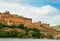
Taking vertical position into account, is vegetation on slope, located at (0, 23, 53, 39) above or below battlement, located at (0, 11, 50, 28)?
below

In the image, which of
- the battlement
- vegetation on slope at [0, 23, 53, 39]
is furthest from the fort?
vegetation on slope at [0, 23, 53, 39]

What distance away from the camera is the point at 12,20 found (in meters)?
128

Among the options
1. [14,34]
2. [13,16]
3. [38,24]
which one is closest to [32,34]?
[14,34]

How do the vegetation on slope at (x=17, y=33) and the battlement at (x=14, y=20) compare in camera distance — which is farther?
the battlement at (x=14, y=20)

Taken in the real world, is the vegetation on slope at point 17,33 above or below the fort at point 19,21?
below

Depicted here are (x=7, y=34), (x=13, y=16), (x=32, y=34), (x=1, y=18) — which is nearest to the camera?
(x=7, y=34)

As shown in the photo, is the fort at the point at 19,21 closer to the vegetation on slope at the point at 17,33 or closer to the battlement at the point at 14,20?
the battlement at the point at 14,20

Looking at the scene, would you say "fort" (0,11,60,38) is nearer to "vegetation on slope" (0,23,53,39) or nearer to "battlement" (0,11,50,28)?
"battlement" (0,11,50,28)

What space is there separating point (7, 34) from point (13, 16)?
61363 mm

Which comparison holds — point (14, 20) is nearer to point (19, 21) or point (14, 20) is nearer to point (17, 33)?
point (19, 21)

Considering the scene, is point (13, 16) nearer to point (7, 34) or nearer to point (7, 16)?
point (7, 16)

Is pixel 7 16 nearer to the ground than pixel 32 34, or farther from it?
farther from it

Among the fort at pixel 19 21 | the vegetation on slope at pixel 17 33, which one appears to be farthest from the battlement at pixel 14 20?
the vegetation on slope at pixel 17 33

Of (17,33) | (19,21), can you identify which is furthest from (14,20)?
(17,33)
